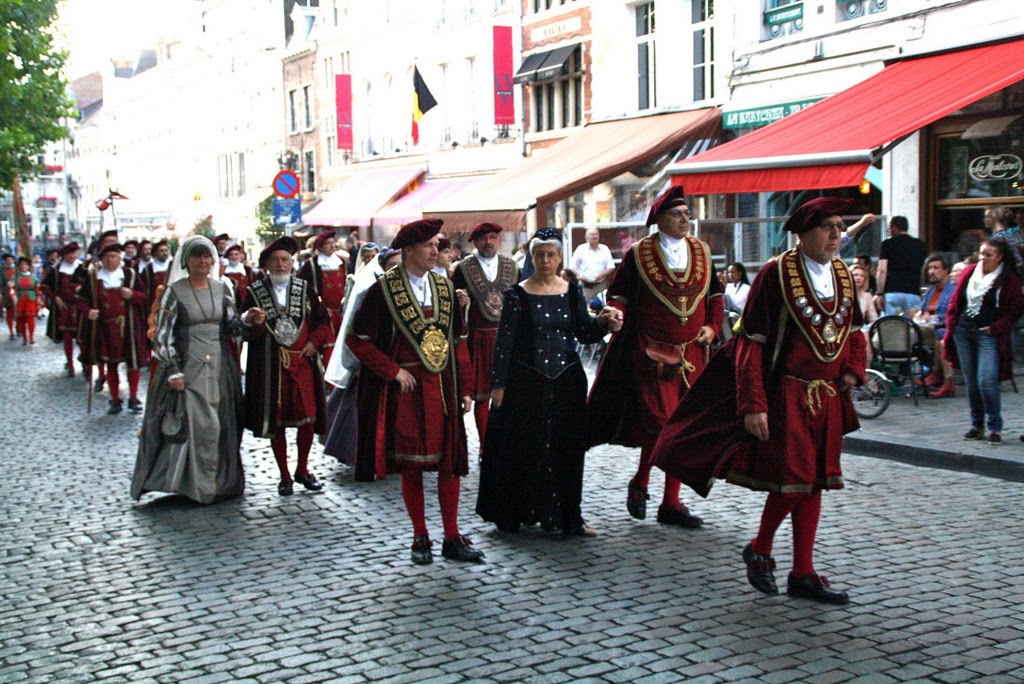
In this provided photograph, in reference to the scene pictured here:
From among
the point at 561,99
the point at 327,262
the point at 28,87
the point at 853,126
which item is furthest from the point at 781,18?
the point at 28,87

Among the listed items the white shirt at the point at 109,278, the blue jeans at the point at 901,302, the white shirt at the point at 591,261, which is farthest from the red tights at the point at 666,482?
the white shirt at the point at 591,261

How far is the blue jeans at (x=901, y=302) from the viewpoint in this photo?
1290 cm

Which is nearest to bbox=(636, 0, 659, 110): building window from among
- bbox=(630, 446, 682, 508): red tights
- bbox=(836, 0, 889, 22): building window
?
bbox=(836, 0, 889, 22): building window

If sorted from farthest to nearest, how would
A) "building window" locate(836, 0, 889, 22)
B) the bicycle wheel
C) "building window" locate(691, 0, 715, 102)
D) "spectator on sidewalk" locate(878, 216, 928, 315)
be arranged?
"building window" locate(691, 0, 715, 102), "building window" locate(836, 0, 889, 22), "spectator on sidewalk" locate(878, 216, 928, 315), the bicycle wheel

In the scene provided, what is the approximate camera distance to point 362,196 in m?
35.0

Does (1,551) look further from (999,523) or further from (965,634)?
(999,523)

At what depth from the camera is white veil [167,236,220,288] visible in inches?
314

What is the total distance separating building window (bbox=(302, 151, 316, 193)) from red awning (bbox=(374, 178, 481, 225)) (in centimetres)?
1135

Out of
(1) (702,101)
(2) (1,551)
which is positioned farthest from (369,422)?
(1) (702,101)

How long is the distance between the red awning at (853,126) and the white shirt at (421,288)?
7.43m

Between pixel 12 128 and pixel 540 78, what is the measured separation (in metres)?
16.1

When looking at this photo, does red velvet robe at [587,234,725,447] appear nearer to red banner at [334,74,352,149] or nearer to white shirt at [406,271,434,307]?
white shirt at [406,271,434,307]

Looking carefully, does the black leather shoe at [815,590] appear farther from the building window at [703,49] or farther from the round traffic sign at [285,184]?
the building window at [703,49]

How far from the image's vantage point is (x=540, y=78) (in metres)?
25.7
